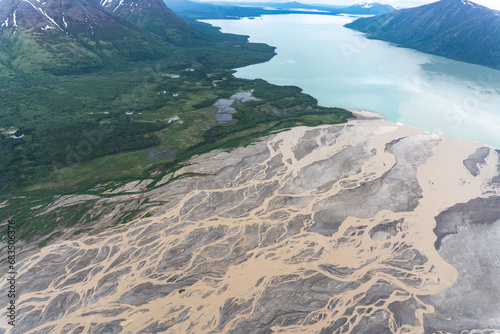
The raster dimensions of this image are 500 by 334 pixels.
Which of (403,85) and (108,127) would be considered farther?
(403,85)

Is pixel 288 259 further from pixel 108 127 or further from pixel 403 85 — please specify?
pixel 403 85

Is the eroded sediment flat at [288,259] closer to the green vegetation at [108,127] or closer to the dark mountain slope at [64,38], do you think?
the green vegetation at [108,127]

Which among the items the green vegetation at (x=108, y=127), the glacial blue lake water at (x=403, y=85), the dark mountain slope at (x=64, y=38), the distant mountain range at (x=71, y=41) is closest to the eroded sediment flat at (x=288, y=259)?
the green vegetation at (x=108, y=127)

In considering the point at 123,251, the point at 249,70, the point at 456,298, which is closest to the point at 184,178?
the point at 123,251

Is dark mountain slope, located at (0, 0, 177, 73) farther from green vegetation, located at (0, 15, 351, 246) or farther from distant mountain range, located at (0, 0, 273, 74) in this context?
green vegetation, located at (0, 15, 351, 246)

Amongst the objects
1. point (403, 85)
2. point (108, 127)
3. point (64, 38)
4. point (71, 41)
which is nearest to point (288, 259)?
point (108, 127)

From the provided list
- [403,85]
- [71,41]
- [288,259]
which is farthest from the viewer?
[71,41]
